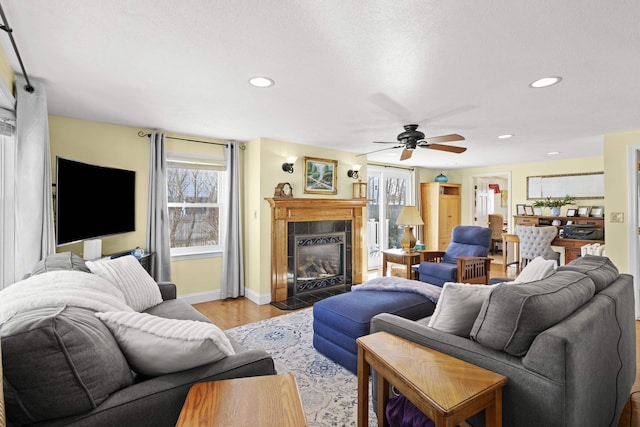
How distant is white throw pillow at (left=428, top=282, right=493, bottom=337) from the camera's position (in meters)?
1.61

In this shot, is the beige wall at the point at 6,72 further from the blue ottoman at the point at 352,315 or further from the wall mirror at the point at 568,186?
the wall mirror at the point at 568,186

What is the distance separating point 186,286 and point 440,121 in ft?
12.2

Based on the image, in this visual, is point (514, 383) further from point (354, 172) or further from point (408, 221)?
point (354, 172)

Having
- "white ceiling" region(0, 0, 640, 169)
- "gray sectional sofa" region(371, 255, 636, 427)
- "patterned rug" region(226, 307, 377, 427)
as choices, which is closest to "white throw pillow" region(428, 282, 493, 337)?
"gray sectional sofa" region(371, 255, 636, 427)

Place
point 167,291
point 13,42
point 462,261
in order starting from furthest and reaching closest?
1. point 462,261
2. point 167,291
3. point 13,42

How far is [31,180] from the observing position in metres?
2.28

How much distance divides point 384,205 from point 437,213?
4.14 ft

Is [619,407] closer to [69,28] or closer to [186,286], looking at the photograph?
[69,28]

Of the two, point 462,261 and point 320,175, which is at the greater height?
point 320,175

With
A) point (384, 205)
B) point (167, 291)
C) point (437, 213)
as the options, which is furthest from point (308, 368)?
point (437, 213)

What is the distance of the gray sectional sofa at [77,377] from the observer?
88 centimetres

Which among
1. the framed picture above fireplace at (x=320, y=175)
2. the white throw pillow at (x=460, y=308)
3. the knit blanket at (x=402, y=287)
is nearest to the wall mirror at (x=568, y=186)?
the framed picture above fireplace at (x=320, y=175)

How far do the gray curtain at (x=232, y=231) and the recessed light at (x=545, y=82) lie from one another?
3.43m

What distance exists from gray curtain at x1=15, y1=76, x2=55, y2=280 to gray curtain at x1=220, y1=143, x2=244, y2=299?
2.16 m
